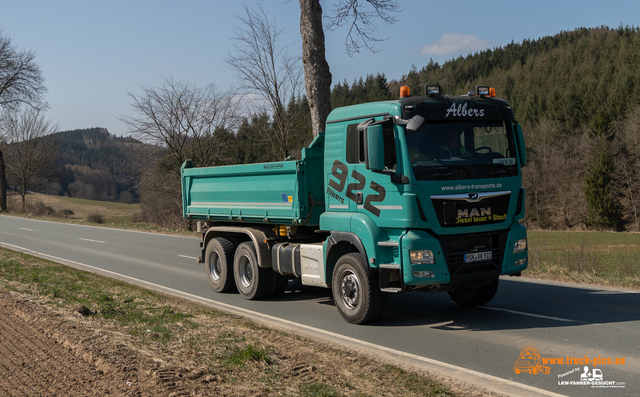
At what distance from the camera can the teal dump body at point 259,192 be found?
842 cm

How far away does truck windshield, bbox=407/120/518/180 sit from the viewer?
6797mm

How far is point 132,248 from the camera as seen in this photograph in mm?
18016

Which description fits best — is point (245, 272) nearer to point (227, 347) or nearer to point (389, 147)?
point (227, 347)

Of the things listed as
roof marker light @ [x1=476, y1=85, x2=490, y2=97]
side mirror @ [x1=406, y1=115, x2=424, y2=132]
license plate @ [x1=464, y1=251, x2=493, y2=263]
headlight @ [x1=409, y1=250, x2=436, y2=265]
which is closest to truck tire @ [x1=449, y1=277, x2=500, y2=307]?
license plate @ [x1=464, y1=251, x2=493, y2=263]

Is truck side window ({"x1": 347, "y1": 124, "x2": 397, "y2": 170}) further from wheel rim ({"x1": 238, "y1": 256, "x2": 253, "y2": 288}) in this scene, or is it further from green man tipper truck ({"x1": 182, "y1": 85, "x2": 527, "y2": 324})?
wheel rim ({"x1": 238, "y1": 256, "x2": 253, "y2": 288})

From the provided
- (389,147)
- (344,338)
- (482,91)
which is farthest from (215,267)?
(482,91)

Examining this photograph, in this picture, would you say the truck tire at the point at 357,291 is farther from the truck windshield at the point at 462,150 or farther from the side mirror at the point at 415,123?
the side mirror at the point at 415,123

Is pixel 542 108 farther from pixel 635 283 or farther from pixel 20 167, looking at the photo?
pixel 635 283

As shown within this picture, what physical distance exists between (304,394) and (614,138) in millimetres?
68447

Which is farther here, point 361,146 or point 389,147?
point 361,146

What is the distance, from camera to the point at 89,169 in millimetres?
131375

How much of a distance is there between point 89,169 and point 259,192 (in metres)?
135

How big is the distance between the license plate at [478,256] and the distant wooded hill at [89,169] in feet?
189

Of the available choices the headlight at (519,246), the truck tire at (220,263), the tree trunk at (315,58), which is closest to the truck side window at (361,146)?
the headlight at (519,246)
